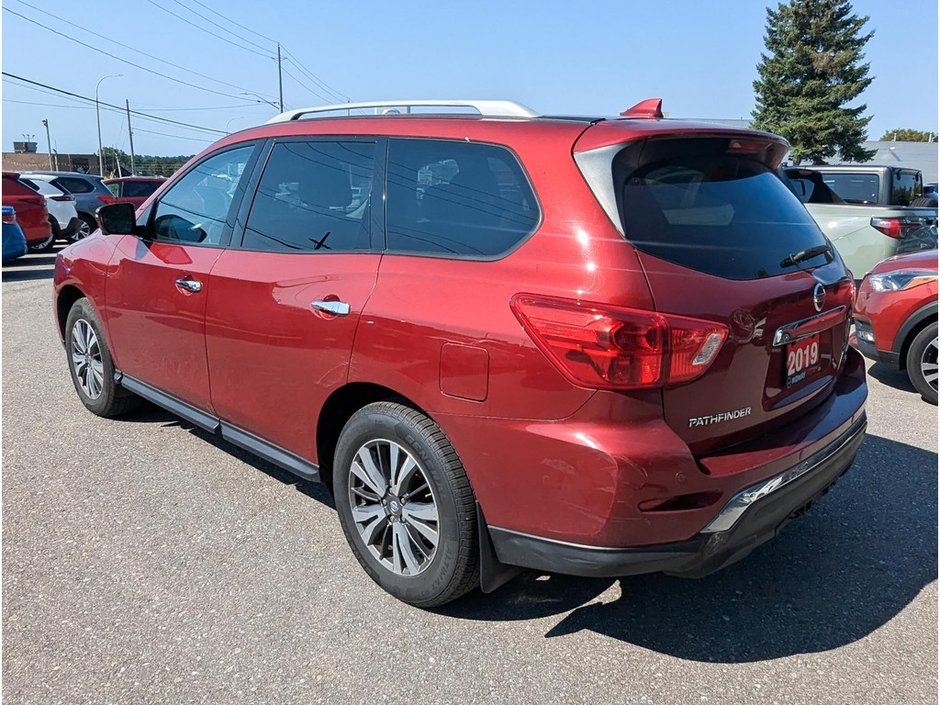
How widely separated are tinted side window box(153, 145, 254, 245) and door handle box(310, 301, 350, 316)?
0.99 metres

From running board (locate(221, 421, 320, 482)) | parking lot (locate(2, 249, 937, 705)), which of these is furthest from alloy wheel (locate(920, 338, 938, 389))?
running board (locate(221, 421, 320, 482))

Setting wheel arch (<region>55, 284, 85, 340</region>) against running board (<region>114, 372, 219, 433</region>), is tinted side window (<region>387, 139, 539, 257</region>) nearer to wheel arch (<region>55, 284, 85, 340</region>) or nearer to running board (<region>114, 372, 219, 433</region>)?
running board (<region>114, 372, 219, 433</region>)

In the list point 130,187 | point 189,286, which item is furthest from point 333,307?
point 130,187

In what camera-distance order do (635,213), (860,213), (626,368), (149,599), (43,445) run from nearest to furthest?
(626,368) → (635,213) → (149,599) → (43,445) → (860,213)

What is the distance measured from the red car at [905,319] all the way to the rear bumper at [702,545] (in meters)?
3.63

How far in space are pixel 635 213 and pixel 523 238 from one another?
364 millimetres

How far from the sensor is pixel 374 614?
2.82m

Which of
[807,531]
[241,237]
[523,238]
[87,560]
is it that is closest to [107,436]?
[87,560]

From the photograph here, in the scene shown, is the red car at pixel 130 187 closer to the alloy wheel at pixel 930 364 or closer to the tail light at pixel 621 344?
the alloy wheel at pixel 930 364

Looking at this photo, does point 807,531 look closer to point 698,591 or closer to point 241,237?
point 698,591

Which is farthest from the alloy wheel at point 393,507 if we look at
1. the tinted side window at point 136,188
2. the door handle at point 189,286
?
the tinted side window at point 136,188

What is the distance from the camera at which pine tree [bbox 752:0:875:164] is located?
46469mm

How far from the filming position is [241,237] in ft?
11.4

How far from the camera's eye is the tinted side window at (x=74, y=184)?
16.9 m
